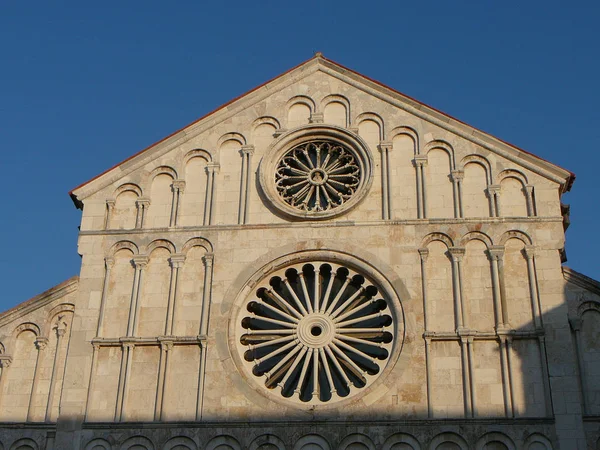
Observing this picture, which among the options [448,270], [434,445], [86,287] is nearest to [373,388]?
[434,445]

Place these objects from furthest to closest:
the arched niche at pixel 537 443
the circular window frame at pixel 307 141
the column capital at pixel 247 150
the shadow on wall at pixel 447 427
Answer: the column capital at pixel 247 150 < the circular window frame at pixel 307 141 < the shadow on wall at pixel 447 427 < the arched niche at pixel 537 443

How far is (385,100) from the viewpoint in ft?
74.0

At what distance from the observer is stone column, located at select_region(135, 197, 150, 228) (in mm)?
21547

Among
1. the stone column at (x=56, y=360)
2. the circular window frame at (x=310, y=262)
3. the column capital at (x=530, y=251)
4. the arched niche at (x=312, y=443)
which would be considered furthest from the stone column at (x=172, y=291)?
the column capital at (x=530, y=251)

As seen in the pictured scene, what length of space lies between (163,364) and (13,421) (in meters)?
3.12

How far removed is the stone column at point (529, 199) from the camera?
814 inches

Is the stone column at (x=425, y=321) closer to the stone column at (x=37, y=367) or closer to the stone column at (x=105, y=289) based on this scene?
the stone column at (x=105, y=289)

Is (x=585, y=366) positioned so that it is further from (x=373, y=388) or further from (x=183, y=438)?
(x=183, y=438)

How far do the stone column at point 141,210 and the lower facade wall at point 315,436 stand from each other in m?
4.46

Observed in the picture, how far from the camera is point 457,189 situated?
2109cm

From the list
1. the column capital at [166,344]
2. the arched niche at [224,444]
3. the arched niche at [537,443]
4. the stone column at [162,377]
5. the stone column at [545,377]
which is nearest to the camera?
the arched niche at [537,443]

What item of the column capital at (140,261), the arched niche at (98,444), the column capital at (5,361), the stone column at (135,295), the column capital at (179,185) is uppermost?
the column capital at (179,185)

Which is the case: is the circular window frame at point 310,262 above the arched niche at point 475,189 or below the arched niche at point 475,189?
below

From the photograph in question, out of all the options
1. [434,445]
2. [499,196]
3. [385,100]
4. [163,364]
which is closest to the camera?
[434,445]
